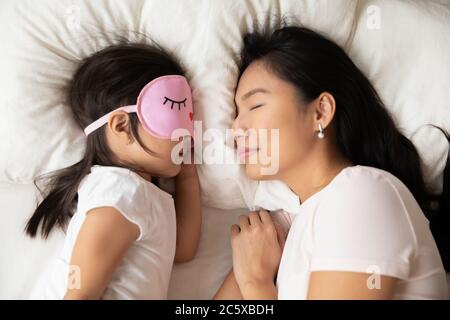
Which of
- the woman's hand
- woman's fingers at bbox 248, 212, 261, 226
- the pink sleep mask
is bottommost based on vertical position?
the woman's hand

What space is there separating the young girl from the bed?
4cm

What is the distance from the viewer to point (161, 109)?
1.10 metres

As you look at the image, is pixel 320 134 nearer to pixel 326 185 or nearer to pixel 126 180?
pixel 326 185

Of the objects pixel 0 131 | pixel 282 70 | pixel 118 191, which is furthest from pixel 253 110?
pixel 0 131

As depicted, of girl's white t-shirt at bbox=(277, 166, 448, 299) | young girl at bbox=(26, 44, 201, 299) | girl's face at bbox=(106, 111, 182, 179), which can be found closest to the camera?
girl's white t-shirt at bbox=(277, 166, 448, 299)

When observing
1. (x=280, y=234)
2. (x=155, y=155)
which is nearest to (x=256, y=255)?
(x=280, y=234)

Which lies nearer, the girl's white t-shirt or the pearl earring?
the girl's white t-shirt

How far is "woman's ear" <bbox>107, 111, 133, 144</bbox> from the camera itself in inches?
43.4

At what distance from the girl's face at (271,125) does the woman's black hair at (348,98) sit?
0.03 m

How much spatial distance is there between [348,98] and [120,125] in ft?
1.79

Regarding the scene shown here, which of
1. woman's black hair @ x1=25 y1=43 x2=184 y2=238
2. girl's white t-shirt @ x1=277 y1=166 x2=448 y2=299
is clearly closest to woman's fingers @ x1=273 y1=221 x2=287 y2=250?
girl's white t-shirt @ x1=277 y1=166 x2=448 y2=299

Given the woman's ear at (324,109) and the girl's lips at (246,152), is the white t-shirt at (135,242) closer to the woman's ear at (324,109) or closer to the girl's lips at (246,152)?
the girl's lips at (246,152)

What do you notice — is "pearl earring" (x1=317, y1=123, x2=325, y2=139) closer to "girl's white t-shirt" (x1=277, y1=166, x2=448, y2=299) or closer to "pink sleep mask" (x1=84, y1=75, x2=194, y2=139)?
"girl's white t-shirt" (x1=277, y1=166, x2=448, y2=299)

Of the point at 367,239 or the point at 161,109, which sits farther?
the point at 161,109
